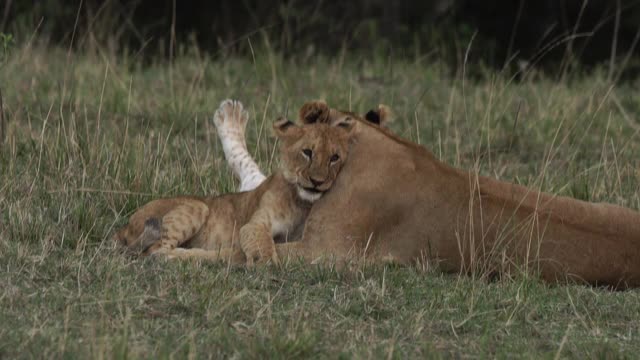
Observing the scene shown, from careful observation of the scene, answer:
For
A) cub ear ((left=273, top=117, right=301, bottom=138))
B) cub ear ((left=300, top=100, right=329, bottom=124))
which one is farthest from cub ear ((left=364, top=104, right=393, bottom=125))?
cub ear ((left=273, top=117, right=301, bottom=138))

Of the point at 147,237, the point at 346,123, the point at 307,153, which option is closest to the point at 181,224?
the point at 147,237

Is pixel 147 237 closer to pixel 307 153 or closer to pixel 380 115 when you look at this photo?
pixel 307 153

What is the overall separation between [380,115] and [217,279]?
1326 mm

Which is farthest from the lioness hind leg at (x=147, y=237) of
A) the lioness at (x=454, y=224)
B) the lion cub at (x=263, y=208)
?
the lioness at (x=454, y=224)

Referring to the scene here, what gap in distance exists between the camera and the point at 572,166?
7.40 metres

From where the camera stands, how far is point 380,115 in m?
6.03

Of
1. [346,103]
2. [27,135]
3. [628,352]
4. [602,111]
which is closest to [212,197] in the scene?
[27,135]

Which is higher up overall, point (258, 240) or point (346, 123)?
point (346, 123)

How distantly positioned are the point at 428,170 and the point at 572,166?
198 cm

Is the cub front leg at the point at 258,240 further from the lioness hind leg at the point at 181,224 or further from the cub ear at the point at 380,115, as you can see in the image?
the cub ear at the point at 380,115

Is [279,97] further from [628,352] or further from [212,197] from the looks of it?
[628,352]

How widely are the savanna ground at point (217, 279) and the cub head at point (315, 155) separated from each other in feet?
1.17

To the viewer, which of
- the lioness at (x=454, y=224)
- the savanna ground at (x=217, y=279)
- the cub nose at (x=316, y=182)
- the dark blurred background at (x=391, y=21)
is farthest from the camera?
the dark blurred background at (x=391, y=21)

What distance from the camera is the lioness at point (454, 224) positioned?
538 centimetres
